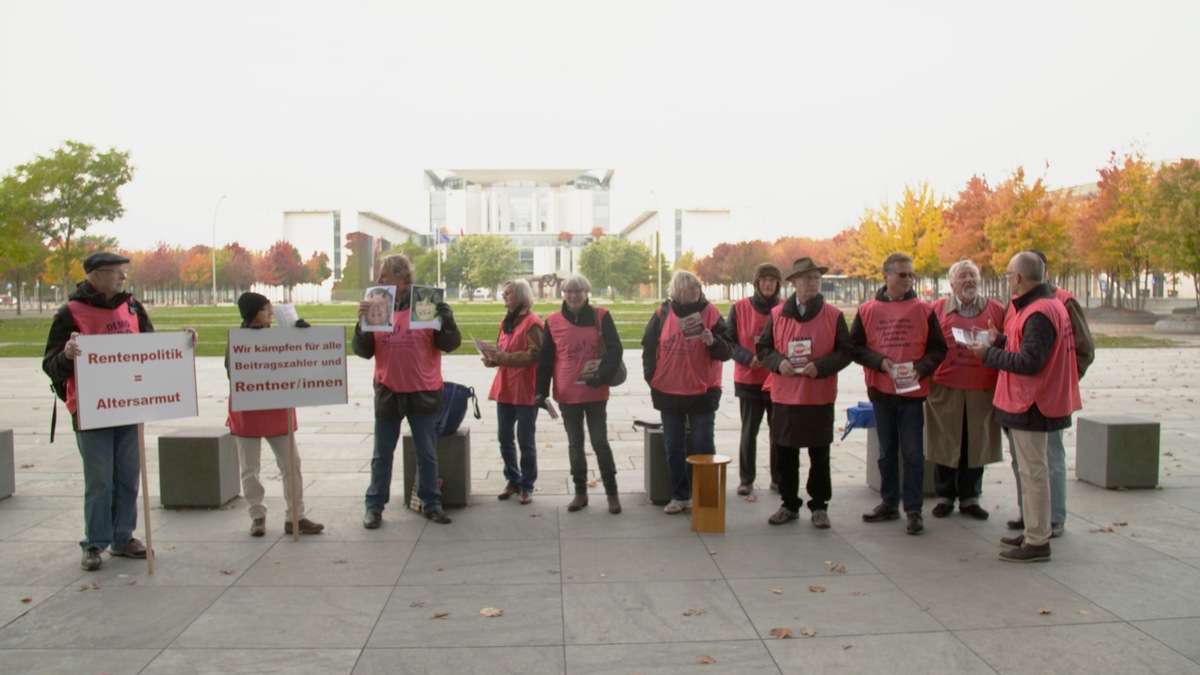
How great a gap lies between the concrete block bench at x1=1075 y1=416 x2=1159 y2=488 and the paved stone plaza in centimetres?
17

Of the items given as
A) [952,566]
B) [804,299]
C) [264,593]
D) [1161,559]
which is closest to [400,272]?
[264,593]

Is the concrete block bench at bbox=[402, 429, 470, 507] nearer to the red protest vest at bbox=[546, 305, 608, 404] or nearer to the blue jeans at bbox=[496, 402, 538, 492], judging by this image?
the blue jeans at bbox=[496, 402, 538, 492]

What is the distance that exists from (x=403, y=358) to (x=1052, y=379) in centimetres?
427

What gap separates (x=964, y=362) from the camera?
6609mm

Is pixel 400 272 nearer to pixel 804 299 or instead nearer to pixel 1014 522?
pixel 804 299

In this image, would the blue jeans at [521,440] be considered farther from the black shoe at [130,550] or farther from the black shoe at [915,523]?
the black shoe at [915,523]

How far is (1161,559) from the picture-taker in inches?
225

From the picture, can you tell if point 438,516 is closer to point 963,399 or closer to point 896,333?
point 896,333

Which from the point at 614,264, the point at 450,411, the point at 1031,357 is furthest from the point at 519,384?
the point at 614,264

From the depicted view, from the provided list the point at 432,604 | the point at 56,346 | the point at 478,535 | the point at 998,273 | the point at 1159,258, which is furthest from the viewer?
the point at 998,273

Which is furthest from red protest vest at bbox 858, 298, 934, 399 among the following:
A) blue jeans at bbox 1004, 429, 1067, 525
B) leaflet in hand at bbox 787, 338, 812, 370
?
blue jeans at bbox 1004, 429, 1067, 525

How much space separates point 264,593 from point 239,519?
183 cm

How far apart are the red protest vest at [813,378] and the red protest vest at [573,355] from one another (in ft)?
4.43

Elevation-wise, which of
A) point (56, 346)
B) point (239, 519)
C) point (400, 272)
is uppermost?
point (400, 272)
